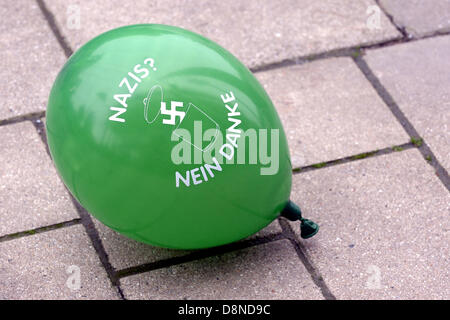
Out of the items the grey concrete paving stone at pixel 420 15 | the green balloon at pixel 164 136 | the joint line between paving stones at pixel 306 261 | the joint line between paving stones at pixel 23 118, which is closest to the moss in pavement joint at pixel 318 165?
the joint line between paving stones at pixel 306 261

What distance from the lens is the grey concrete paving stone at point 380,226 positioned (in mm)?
2979

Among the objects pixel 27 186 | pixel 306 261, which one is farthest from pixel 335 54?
pixel 27 186

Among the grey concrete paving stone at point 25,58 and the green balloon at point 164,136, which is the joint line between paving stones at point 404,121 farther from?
the grey concrete paving stone at point 25,58

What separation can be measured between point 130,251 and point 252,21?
163 centimetres

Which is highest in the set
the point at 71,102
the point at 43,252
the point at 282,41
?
the point at 71,102

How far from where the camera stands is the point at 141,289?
117 inches

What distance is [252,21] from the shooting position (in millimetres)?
4176

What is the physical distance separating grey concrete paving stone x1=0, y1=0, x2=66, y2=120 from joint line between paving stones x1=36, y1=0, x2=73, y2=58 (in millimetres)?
22

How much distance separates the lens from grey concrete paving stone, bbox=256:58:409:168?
3.53 metres

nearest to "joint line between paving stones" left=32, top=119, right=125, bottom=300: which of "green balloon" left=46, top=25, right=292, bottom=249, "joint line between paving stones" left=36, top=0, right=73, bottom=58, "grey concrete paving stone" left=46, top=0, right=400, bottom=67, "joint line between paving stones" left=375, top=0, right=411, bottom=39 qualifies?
"green balloon" left=46, top=25, right=292, bottom=249

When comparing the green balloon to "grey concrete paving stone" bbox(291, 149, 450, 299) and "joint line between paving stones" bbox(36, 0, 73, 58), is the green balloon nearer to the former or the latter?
"grey concrete paving stone" bbox(291, 149, 450, 299)

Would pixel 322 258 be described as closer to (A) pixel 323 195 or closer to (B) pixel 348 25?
(A) pixel 323 195

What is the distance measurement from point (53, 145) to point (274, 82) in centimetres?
141

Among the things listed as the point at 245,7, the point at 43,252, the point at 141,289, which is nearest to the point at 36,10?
the point at 245,7
